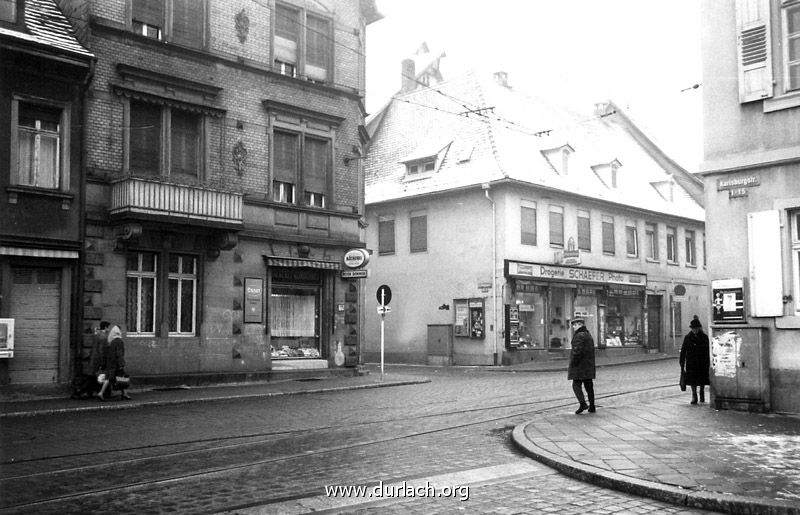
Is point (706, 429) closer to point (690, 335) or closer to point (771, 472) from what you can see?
point (771, 472)

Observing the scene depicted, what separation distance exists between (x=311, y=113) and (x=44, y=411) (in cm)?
1270

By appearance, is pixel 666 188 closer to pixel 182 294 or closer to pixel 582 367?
pixel 182 294

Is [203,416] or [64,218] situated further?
[64,218]

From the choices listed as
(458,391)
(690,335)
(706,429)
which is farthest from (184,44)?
(706,429)

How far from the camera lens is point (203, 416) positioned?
15023 millimetres

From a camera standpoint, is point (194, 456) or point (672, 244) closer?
point (194, 456)

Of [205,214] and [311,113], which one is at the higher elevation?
[311,113]

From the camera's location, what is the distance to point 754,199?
46.2 feet

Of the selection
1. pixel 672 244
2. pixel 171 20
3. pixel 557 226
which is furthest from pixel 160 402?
pixel 672 244

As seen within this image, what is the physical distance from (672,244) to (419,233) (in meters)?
15.4

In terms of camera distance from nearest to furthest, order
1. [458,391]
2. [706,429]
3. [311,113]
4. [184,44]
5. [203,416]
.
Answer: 1. [706,429]
2. [203,416]
3. [458,391]
4. [184,44]
5. [311,113]

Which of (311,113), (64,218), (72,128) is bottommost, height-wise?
(64,218)

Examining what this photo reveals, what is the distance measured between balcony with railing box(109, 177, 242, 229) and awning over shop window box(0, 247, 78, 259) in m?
1.47

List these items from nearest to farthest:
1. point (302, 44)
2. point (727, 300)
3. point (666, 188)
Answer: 1. point (727, 300)
2. point (302, 44)
3. point (666, 188)
